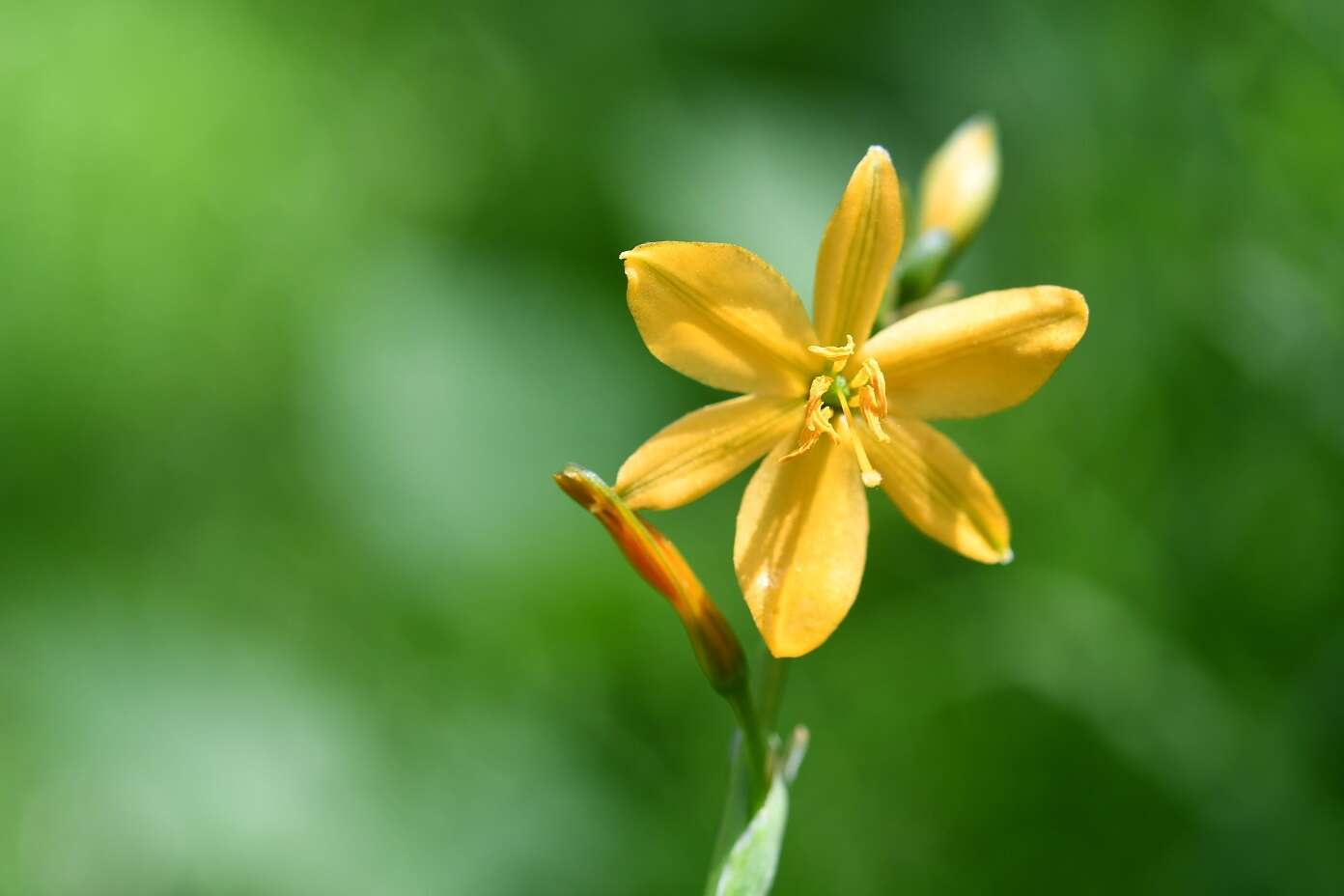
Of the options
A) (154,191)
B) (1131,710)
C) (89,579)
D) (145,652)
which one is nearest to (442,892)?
(145,652)

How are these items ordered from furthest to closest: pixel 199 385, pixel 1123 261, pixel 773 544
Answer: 1. pixel 199 385
2. pixel 1123 261
3. pixel 773 544

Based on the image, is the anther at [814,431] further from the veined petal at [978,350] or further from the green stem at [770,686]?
the green stem at [770,686]

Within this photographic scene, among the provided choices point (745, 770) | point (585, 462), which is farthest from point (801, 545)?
point (585, 462)

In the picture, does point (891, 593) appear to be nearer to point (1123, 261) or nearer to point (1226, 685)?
point (1226, 685)

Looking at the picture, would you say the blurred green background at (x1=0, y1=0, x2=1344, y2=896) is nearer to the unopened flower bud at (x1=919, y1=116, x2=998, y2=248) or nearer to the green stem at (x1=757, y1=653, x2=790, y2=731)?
the unopened flower bud at (x1=919, y1=116, x2=998, y2=248)

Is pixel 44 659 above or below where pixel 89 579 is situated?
below

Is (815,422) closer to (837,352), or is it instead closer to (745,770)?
(837,352)
